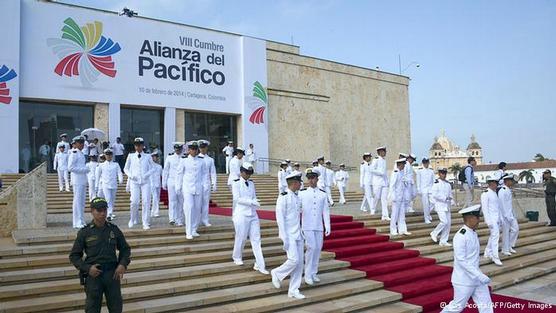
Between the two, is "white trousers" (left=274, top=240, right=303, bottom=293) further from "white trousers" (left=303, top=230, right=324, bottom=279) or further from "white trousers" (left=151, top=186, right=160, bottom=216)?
"white trousers" (left=151, top=186, right=160, bottom=216)

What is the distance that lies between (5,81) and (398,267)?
56.3ft

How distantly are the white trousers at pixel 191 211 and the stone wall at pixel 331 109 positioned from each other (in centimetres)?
1632

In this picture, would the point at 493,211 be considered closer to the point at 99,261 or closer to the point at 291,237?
the point at 291,237

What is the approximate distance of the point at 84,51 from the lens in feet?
68.2

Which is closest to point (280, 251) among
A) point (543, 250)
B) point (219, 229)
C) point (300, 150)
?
point (219, 229)

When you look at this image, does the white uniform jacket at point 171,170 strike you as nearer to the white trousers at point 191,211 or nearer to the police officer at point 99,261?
the white trousers at point 191,211

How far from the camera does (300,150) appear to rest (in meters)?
28.1

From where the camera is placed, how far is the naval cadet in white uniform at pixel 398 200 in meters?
11.5

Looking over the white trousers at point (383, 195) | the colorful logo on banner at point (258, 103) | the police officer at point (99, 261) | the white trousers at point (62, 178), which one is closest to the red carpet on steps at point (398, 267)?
the white trousers at point (383, 195)

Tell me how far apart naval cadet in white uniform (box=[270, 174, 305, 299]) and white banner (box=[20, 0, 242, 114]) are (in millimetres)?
16225

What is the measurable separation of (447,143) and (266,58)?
347ft

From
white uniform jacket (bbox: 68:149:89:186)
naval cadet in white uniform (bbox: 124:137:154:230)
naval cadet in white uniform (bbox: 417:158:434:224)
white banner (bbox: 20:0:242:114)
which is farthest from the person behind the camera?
white banner (bbox: 20:0:242:114)

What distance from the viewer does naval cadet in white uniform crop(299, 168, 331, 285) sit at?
7.72m

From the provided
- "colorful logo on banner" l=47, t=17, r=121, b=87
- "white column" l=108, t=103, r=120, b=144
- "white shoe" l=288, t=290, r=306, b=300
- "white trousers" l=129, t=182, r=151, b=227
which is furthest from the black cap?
"white column" l=108, t=103, r=120, b=144
